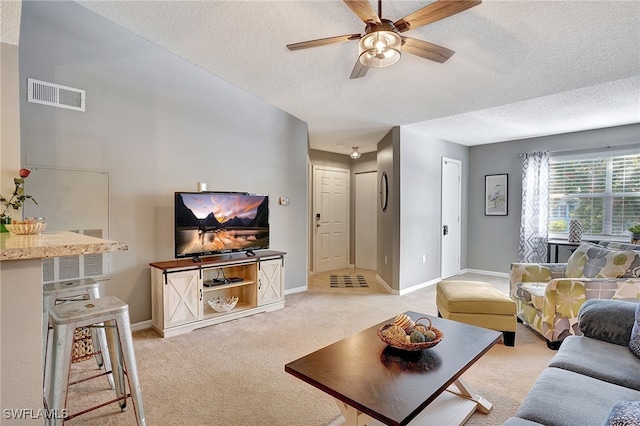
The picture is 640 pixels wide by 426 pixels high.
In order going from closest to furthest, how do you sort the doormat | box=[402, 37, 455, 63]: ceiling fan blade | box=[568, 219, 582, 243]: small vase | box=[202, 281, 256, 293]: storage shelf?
box=[402, 37, 455, 63]: ceiling fan blade
box=[202, 281, 256, 293]: storage shelf
box=[568, 219, 582, 243]: small vase
the doormat

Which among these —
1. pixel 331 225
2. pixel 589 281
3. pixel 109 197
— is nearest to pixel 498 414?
pixel 589 281

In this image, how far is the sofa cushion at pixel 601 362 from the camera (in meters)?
1.53

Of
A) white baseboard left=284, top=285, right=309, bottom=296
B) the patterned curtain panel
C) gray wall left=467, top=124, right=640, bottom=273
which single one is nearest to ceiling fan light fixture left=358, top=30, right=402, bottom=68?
white baseboard left=284, top=285, right=309, bottom=296

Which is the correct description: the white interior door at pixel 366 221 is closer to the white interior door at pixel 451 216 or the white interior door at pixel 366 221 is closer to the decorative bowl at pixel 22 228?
the white interior door at pixel 451 216

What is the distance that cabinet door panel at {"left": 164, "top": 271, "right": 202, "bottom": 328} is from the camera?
312cm

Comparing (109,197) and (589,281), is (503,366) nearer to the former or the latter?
(589,281)

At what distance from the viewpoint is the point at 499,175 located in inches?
234

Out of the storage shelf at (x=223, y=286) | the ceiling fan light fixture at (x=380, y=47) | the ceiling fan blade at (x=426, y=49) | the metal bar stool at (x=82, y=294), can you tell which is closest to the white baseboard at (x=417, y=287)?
the storage shelf at (x=223, y=286)

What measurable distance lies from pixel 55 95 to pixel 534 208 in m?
6.34

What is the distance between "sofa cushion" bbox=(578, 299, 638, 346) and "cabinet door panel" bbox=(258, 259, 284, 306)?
2859 mm

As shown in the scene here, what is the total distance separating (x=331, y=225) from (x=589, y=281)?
4.31 metres

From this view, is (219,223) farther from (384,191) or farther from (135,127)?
(384,191)

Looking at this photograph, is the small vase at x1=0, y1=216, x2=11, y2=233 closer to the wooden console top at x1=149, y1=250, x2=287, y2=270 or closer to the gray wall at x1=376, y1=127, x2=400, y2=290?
the wooden console top at x1=149, y1=250, x2=287, y2=270

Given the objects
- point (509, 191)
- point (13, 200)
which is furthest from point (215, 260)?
point (509, 191)
